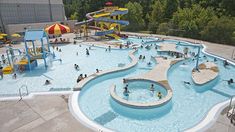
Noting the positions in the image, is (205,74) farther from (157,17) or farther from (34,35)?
(157,17)

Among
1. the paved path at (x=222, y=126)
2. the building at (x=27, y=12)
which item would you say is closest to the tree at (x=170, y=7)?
the building at (x=27, y=12)

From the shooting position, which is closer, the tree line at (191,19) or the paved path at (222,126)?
the paved path at (222,126)

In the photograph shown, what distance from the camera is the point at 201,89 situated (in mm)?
13570

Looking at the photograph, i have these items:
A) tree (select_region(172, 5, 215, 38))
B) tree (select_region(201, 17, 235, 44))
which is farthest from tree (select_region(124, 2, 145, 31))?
tree (select_region(201, 17, 235, 44))

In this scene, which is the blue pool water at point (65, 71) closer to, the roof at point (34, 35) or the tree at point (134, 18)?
the roof at point (34, 35)

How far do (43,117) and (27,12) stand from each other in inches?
1354

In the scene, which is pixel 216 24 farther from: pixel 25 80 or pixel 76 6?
pixel 76 6

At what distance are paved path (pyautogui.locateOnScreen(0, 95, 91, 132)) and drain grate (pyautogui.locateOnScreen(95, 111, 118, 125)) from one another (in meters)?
1.59

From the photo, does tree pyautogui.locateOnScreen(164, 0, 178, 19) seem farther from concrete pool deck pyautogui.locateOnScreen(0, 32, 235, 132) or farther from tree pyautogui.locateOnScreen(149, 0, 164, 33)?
concrete pool deck pyautogui.locateOnScreen(0, 32, 235, 132)

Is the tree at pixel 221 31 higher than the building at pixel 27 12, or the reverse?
the building at pixel 27 12

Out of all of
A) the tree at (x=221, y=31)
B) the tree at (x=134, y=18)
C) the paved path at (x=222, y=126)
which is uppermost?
the tree at (x=134, y=18)

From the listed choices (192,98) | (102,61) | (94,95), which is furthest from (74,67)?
(192,98)

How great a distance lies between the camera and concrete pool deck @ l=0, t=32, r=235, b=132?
806cm

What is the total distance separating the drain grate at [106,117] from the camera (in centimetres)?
973
